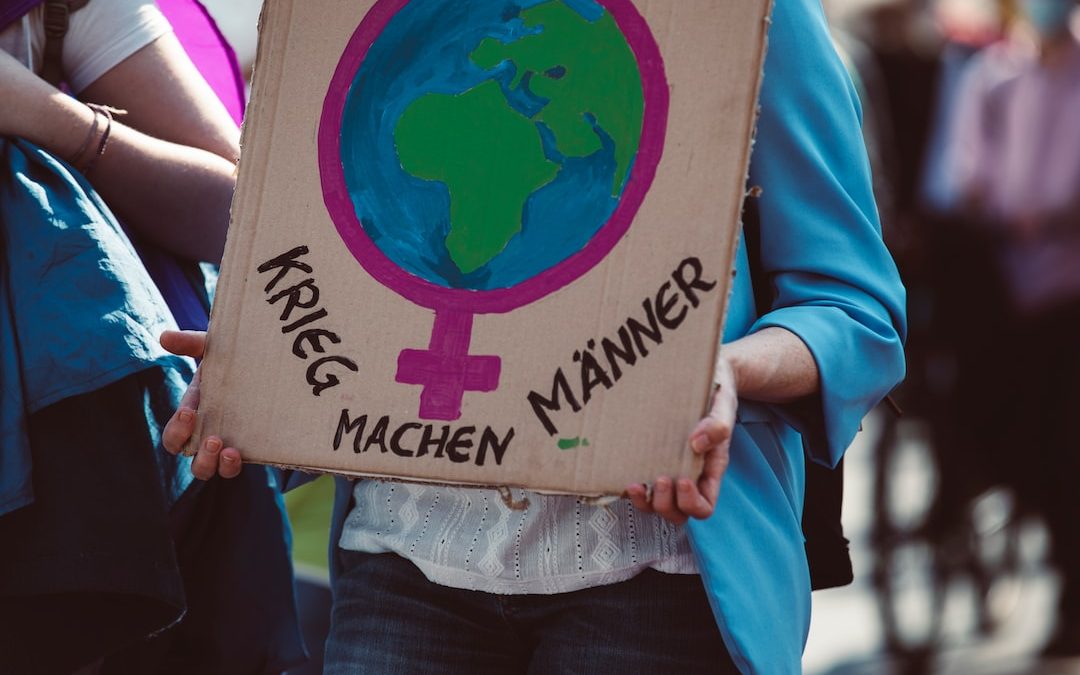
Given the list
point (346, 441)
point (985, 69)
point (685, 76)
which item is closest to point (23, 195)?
point (346, 441)

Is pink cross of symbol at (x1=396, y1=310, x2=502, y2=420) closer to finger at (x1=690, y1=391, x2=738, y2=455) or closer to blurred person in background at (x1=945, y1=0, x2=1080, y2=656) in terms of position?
finger at (x1=690, y1=391, x2=738, y2=455)

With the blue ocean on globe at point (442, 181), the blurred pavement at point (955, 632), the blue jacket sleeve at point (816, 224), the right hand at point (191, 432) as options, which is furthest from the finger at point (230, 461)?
the blurred pavement at point (955, 632)

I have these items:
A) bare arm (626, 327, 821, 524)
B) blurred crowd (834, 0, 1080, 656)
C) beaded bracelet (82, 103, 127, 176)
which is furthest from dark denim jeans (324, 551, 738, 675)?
blurred crowd (834, 0, 1080, 656)

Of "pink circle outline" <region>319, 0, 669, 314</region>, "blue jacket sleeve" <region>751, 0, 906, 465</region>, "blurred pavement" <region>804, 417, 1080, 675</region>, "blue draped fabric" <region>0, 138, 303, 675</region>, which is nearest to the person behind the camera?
"pink circle outline" <region>319, 0, 669, 314</region>

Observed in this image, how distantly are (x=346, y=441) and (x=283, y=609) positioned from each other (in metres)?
0.55

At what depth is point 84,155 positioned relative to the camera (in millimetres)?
1685

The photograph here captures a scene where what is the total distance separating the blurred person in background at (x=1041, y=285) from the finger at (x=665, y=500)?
380cm

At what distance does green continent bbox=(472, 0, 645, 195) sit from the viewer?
137 centimetres

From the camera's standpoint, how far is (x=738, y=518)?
146cm

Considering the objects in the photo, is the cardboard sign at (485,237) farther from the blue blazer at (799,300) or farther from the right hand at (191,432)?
the blue blazer at (799,300)

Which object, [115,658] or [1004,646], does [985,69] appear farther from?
[115,658]

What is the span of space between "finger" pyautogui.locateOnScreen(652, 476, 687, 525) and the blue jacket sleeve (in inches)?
9.6

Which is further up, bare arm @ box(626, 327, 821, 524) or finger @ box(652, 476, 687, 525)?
bare arm @ box(626, 327, 821, 524)

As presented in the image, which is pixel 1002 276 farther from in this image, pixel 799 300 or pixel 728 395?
pixel 728 395
